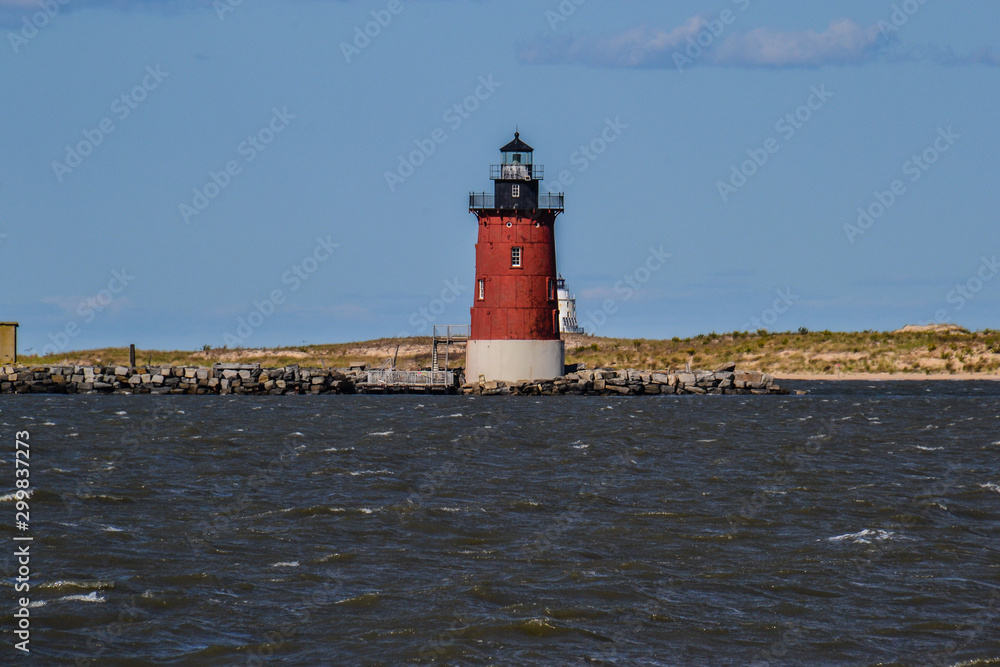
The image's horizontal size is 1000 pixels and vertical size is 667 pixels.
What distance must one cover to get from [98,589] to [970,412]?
34335mm

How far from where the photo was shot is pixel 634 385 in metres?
55.5

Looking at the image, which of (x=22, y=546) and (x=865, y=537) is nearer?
(x=22, y=546)

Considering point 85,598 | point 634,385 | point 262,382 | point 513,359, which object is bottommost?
point 85,598

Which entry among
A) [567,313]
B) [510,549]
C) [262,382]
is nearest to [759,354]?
[567,313]

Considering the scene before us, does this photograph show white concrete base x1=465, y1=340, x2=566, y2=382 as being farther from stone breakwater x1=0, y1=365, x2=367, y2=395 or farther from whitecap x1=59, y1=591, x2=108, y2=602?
whitecap x1=59, y1=591, x2=108, y2=602

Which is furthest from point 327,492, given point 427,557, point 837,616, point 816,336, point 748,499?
point 816,336

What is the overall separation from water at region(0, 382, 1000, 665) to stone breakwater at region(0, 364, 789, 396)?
2450 cm

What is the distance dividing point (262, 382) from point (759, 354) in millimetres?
35931

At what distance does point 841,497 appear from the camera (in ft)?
66.8

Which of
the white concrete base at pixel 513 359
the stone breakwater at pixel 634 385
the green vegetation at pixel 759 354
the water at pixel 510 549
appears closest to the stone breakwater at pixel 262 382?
the stone breakwater at pixel 634 385

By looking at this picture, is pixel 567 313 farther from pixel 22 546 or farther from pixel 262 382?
pixel 22 546

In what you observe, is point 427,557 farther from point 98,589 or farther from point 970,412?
point 970,412

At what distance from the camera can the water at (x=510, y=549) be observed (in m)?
11.8

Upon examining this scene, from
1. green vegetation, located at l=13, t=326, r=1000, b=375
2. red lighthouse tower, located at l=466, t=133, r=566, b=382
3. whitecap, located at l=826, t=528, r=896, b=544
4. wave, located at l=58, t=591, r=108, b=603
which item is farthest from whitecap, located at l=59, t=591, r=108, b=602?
green vegetation, located at l=13, t=326, r=1000, b=375
